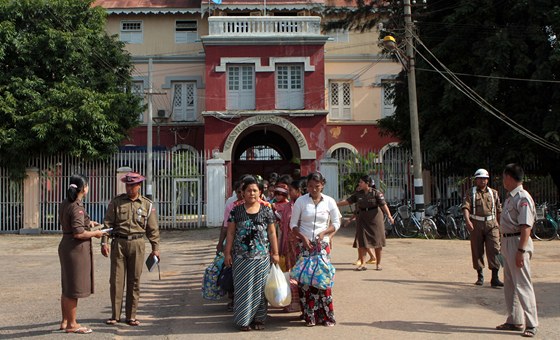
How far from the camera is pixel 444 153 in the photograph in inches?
713

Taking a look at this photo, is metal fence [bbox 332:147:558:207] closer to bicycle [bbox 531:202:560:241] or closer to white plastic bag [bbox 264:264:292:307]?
bicycle [bbox 531:202:560:241]

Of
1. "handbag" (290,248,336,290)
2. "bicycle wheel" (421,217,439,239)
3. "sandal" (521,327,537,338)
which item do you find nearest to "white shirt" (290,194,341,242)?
"handbag" (290,248,336,290)

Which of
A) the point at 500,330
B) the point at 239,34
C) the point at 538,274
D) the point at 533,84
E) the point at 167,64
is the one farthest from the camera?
the point at 167,64

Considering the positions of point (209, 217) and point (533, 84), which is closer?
point (533, 84)

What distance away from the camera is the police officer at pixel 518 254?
6.01 metres

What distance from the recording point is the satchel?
628 cm

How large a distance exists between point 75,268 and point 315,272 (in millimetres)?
2595

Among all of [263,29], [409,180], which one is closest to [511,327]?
[409,180]

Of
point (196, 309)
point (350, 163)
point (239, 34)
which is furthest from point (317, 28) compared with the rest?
point (196, 309)

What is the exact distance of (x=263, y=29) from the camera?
23.5 metres

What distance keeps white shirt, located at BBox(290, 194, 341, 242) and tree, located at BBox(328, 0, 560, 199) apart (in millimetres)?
11765

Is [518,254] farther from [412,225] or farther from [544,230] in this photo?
[544,230]

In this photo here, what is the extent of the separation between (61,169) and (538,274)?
633 inches

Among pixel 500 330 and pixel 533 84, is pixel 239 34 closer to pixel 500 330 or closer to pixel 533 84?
pixel 533 84
